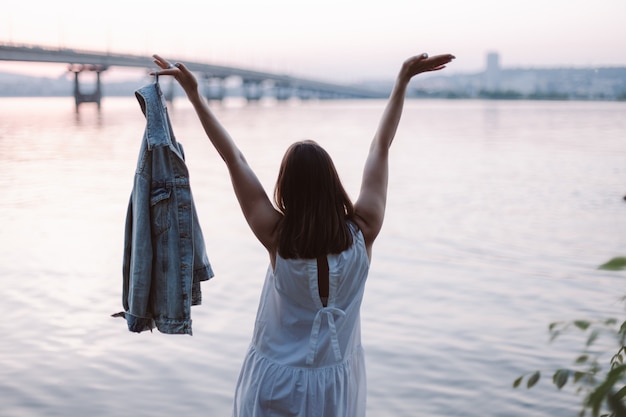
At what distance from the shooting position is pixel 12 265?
9.52 m

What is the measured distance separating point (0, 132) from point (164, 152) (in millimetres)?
39662

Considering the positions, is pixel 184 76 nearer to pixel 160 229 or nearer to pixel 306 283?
pixel 160 229

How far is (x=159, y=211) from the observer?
3146 millimetres

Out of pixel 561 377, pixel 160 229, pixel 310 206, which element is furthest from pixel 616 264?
pixel 160 229

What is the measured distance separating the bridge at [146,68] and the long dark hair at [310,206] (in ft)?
197

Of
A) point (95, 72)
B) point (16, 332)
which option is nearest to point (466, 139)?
point (16, 332)

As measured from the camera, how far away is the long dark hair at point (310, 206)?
8.87ft

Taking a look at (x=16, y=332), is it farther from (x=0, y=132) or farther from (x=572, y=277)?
(x=0, y=132)

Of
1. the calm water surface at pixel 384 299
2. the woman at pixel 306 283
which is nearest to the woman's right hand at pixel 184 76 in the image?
the woman at pixel 306 283

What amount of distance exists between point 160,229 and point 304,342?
0.71 m

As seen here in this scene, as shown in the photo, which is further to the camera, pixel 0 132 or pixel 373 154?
pixel 0 132

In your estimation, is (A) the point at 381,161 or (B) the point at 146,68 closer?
(A) the point at 381,161

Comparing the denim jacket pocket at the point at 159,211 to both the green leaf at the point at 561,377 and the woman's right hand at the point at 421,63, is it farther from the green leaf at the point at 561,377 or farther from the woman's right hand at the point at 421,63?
the green leaf at the point at 561,377

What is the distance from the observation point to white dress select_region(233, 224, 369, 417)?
277 centimetres
